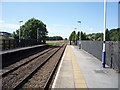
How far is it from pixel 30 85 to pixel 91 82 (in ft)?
9.86

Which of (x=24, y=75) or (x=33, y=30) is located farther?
(x=33, y=30)

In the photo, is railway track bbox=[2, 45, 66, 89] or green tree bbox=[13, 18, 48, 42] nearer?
railway track bbox=[2, 45, 66, 89]

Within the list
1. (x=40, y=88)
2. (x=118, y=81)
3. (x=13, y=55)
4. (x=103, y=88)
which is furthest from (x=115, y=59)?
(x=13, y=55)

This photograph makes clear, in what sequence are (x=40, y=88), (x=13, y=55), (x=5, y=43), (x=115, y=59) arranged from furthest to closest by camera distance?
(x=5, y=43)
(x=13, y=55)
(x=115, y=59)
(x=40, y=88)

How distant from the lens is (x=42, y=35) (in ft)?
229

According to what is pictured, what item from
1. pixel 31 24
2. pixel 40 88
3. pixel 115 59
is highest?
pixel 31 24

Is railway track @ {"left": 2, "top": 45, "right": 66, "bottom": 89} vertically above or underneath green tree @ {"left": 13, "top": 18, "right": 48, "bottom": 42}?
underneath

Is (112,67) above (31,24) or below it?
below

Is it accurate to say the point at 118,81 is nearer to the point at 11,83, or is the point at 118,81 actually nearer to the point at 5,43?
the point at 11,83

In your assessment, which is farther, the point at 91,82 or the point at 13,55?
the point at 13,55

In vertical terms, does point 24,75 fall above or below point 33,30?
below

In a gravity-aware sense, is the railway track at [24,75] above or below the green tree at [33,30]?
below

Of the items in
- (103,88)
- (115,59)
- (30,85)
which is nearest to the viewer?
(103,88)

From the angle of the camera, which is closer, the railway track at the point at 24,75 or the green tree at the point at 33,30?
the railway track at the point at 24,75
